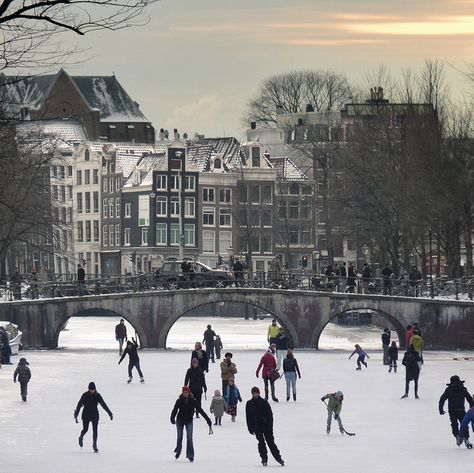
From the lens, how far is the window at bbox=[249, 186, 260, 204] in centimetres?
14412

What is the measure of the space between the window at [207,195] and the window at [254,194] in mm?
2817

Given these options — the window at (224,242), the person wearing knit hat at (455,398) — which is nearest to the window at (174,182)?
the window at (224,242)

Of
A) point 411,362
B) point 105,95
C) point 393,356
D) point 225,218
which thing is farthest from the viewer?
point 105,95

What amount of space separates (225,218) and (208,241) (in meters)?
2.08

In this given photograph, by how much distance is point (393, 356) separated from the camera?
6756 cm

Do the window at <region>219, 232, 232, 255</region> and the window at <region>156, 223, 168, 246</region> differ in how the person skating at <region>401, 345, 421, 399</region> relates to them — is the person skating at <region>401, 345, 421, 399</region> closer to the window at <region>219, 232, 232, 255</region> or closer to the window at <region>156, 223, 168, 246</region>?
the window at <region>156, 223, 168, 246</region>

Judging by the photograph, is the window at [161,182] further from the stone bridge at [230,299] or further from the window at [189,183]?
the stone bridge at [230,299]

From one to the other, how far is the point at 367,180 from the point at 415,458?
60613 millimetres

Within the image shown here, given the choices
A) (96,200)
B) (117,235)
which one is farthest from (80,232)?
(117,235)

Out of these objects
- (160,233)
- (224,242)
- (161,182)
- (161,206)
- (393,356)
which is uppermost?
(161,182)

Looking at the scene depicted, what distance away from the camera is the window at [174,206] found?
141 m

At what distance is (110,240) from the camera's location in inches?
5822

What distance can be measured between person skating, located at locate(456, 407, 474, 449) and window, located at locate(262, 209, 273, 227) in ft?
333

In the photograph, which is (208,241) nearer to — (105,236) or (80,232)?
(105,236)
